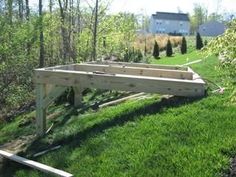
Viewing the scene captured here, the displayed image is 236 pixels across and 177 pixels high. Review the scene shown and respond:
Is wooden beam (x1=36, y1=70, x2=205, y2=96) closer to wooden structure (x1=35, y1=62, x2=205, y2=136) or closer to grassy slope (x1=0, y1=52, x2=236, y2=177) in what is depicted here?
wooden structure (x1=35, y1=62, x2=205, y2=136)

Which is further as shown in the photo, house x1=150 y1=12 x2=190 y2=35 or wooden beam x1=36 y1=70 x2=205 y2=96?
house x1=150 y1=12 x2=190 y2=35

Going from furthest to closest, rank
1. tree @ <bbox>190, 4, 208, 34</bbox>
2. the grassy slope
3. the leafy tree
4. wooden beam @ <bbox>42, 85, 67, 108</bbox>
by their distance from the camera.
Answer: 1. tree @ <bbox>190, 4, 208, 34</bbox>
2. wooden beam @ <bbox>42, 85, 67, 108</bbox>
3. the grassy slope
4. the leafy tree

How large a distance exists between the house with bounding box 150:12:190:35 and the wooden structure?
330ft

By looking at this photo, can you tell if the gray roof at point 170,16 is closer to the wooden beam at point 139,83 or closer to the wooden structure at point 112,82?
the wooden structure at point 112,82

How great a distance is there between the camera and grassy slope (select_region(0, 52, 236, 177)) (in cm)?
606

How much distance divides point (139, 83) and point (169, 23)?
346ft

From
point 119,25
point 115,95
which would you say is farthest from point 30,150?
point 119,25

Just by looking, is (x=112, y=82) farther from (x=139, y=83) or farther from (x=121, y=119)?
(x=121, y=119)

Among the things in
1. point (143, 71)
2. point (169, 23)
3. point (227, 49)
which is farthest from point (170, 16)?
point (227, 49)

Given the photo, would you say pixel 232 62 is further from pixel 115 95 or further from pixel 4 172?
pixel 115 95

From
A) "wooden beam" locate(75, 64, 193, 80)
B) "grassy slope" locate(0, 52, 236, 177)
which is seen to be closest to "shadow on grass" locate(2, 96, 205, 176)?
"grassy slope" locate(0, 52, 236, 177)

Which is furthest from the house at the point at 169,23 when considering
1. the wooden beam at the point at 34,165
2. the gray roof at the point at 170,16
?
the wooden beam at the point at 34,165

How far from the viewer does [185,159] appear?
6059 millimetres

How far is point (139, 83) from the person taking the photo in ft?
27.0
